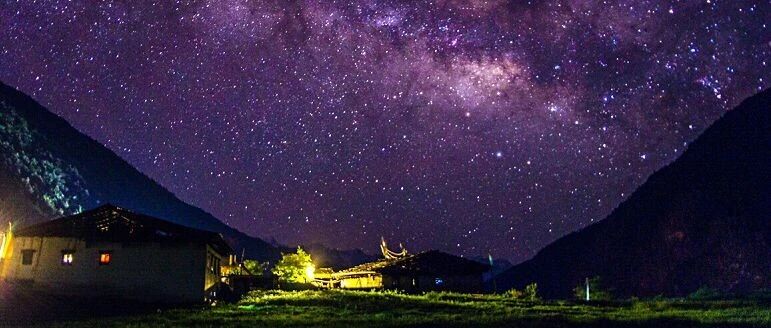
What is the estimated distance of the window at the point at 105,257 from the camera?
108 feet

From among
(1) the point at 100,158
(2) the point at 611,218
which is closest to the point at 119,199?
(1) the point at 100,158

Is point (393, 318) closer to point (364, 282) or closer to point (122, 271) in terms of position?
point (122, 271)

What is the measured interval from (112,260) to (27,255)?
5.64 m

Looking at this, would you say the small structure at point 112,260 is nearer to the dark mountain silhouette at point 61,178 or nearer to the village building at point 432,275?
the dark mountain silhouette at point 61,178

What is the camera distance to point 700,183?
352ft

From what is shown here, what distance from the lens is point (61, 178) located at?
124312 mm

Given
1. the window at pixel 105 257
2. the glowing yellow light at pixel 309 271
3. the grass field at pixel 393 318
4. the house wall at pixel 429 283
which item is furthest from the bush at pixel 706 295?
the window at pixel 105 257

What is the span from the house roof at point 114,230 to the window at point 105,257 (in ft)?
2.57

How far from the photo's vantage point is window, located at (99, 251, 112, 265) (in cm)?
3288

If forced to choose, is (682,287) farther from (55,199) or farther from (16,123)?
(16,123)

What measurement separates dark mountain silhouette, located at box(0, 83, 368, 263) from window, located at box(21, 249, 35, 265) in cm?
1866

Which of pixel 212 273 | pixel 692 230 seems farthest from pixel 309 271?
pixel 692 230

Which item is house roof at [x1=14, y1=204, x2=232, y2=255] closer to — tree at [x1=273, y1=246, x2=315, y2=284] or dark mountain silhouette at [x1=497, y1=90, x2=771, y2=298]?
tree at [x1=273, y1=246, x2=315, y2=284]

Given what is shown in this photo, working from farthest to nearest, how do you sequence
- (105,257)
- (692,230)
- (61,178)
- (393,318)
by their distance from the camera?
(61,178), (692,230), (105,257), (393,318)
